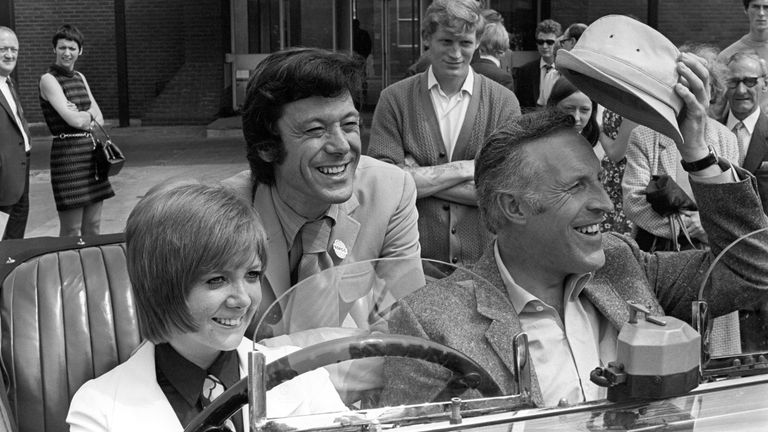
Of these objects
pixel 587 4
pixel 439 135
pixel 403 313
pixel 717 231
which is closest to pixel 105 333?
pixel 403 313

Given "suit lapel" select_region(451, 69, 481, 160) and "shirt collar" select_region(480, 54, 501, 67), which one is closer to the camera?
"suit lapel" select_region(451, 69, 481, 160)

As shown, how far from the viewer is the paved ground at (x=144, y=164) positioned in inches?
368

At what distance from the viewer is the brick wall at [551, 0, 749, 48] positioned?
52.4 ft

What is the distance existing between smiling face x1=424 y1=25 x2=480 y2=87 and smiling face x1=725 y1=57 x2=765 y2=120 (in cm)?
132

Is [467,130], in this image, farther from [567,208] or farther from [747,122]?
[567,208]

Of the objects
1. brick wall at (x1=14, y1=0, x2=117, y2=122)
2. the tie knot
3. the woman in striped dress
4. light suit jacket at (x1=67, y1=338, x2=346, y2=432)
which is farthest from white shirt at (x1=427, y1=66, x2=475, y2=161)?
brick wall at (x1=14, y1=0, x2=117, y2=122)

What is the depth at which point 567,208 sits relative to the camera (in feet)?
7.89

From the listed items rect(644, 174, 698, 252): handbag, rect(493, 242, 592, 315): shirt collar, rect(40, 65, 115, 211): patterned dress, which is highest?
rect(493, 242, 592, 315): shirt collar

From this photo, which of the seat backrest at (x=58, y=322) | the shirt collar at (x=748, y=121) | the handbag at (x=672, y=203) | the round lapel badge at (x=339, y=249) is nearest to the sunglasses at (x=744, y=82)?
the shirt collar at (x=748, y=121)

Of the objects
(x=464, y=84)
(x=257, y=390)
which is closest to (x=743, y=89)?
(x=464, y=84)

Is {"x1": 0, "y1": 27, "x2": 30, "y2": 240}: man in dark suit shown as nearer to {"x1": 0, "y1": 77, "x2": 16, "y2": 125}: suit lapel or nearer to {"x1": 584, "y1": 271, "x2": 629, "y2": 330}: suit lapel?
{"x1": 0, "y1": 77, "x2": 16, "y2": 125}: suit lapel

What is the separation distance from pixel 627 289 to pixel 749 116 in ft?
9.38

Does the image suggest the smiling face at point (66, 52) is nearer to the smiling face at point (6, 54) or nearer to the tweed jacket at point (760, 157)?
the smiling face at point (6, 54)

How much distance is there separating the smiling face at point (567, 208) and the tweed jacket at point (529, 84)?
20.7ft
